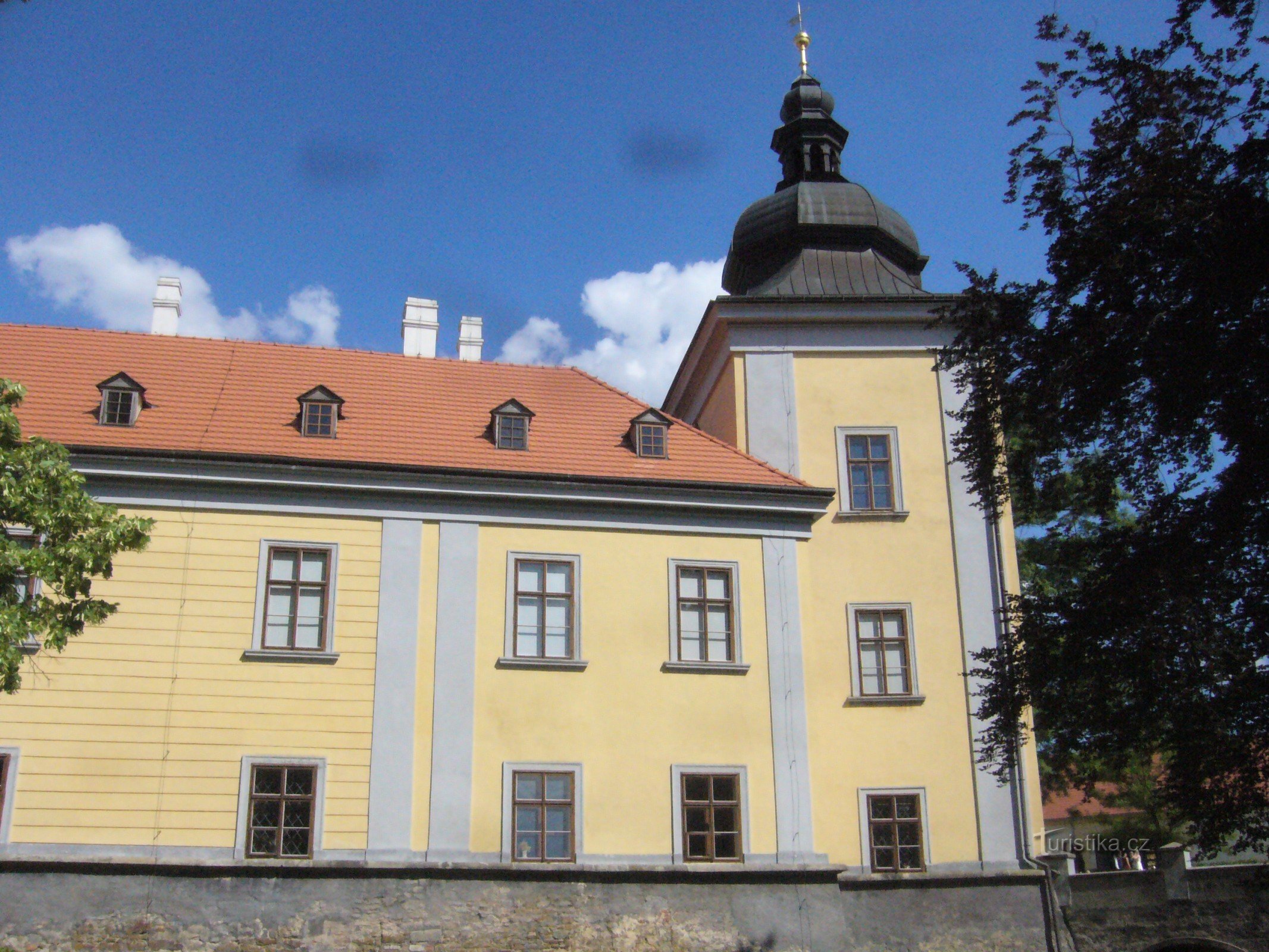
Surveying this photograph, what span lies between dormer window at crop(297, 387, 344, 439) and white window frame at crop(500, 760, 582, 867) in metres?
5.86

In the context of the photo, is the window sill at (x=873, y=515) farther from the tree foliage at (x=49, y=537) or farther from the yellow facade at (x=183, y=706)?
the tree foliage at (x=49, y=537)

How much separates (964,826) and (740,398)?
7.91 metres

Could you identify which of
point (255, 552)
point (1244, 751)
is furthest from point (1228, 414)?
point (255, 552)

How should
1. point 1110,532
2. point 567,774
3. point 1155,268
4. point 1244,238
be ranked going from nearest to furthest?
point 1244,238 → point 1155,268 → point 1110,532 → point 567,774

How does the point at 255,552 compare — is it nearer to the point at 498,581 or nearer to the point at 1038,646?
the point at 498,581

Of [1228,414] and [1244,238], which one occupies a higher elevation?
[1244,238]

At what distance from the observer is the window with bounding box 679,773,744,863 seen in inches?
727

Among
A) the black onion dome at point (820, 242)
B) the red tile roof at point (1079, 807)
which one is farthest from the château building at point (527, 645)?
the red tile roof at point (1079, 807)

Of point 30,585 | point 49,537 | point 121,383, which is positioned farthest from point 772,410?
point 49,537

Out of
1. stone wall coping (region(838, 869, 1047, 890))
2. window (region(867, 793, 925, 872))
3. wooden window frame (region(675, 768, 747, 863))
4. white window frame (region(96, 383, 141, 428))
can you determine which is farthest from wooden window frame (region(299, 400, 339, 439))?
stone wall coping (region(838, 869, 1047, 890))

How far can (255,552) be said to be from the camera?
1853 centimetres

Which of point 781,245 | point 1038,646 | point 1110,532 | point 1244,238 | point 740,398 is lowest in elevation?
point 1038,646

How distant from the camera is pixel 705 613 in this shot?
1975cm

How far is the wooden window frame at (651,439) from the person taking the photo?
822 inches
